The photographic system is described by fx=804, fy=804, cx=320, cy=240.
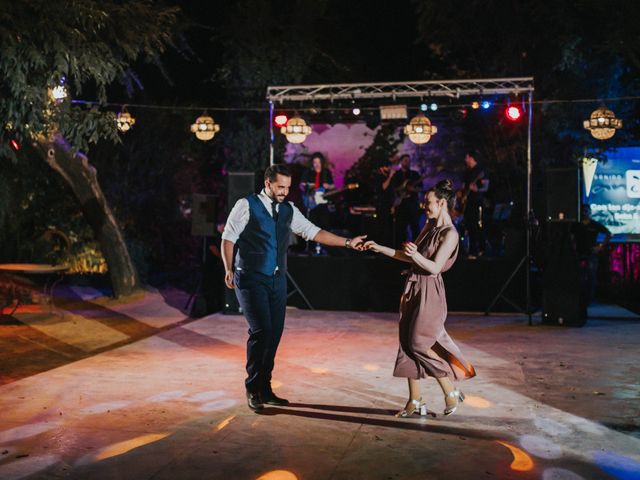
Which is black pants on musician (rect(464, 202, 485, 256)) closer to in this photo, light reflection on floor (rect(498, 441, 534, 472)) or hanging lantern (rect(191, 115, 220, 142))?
hanging lantern (rect(191, 115, 220, 142))

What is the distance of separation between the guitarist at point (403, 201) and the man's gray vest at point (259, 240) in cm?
860

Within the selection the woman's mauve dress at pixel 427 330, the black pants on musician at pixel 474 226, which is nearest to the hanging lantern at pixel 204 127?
the black pants on musician at pixel 474 226

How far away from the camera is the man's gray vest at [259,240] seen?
19.8 ft

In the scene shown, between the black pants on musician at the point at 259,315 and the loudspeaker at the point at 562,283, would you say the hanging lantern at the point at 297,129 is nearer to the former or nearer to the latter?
the loudspeaker at the point at 562,283

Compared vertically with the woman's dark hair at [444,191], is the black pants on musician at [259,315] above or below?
below

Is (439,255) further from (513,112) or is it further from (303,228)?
(513,112)

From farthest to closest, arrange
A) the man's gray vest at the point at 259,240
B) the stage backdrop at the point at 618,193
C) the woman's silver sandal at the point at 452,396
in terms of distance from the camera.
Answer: the stage backdrop at the point at 618,193, the man's gray vest at the point at 259,240, the woman's silver sandal at the point at 452,396

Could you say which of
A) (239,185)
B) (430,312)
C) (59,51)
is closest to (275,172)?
(430,312)

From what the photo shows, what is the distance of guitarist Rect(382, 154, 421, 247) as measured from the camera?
14.6 meters

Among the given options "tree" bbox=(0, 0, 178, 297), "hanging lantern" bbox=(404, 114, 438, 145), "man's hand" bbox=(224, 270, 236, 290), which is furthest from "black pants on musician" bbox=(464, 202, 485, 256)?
"man's hand" bbox=(224, 270, 236, 290)

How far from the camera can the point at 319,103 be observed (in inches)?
632

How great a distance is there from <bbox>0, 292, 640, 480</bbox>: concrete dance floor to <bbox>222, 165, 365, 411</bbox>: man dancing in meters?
0.38

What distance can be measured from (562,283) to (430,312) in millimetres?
5574

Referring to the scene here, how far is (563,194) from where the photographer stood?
10.8 metres
